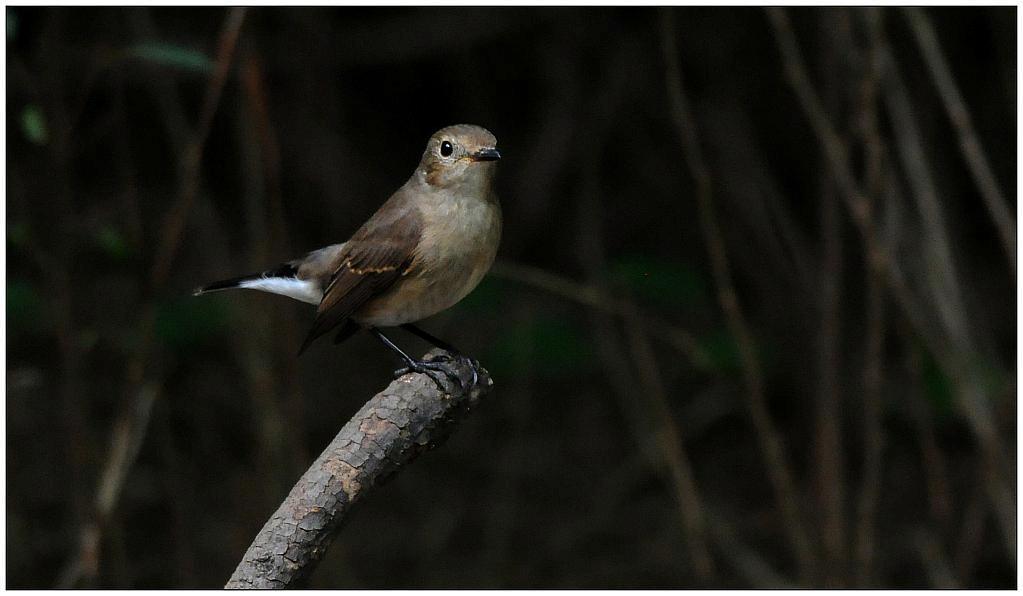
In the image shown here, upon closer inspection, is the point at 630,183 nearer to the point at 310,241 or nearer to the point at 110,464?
the point at 310,241

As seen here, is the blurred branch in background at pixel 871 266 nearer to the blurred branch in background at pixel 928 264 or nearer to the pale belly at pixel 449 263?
the blurred branch in background at pixel 928 264

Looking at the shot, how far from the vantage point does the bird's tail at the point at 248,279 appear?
344cm

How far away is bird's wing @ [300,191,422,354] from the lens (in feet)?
10.6

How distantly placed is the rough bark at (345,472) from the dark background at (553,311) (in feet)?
7.30

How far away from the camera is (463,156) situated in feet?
10.5

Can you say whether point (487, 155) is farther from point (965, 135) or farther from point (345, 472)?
point (965, 135)

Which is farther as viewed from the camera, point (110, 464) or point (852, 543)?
point (852, 543)

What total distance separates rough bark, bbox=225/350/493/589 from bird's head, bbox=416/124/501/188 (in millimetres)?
879

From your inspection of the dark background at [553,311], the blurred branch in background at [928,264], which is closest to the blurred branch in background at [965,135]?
the blurred branch in background at [928,264]

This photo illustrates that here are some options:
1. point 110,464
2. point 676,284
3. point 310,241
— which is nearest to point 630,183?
point 676,284

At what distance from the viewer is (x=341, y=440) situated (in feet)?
7.22

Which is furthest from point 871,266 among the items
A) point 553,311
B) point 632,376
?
point 553,311

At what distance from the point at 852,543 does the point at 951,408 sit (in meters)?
0.76

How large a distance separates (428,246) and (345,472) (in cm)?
114
